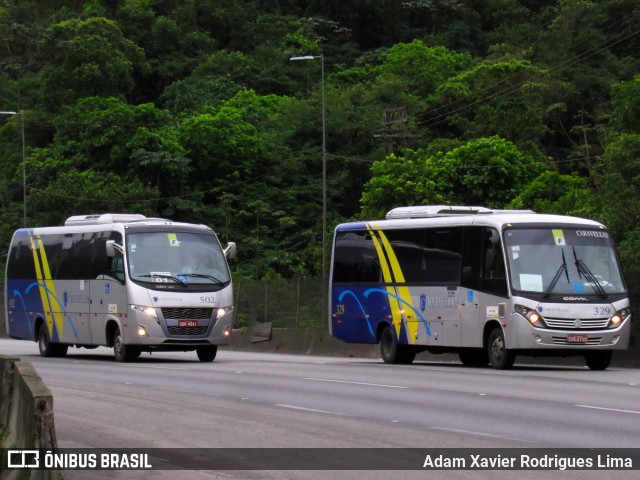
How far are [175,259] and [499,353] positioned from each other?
26.2ft

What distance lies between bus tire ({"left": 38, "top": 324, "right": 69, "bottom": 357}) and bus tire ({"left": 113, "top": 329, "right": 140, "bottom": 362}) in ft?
12.5

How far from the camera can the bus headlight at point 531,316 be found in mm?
23953

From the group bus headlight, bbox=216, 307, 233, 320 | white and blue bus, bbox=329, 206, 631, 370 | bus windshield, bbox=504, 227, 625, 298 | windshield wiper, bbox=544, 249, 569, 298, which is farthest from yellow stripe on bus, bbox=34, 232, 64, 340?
windshield wiper, bbox=544, 249, 569, 298

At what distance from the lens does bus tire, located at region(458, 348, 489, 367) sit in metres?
27.7

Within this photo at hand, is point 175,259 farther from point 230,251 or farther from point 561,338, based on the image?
point 561,338

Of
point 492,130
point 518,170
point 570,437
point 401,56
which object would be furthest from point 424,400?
point 401,56

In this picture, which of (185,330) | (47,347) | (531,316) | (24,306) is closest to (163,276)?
(185,330)

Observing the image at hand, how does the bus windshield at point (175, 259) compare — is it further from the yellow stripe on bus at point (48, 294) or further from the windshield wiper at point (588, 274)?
the windshield wiper at point (588, 274)

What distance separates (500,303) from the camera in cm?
2481

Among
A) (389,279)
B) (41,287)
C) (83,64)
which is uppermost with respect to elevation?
(83,64)

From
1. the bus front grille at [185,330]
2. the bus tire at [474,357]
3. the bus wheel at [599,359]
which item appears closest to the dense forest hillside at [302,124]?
the bus tire at [474,357]

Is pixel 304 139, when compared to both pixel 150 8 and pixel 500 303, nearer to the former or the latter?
pixel 150 8

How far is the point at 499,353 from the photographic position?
2505cm

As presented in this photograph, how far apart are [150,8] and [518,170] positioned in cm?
5872
